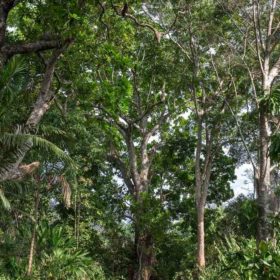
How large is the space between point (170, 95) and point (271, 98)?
900cm

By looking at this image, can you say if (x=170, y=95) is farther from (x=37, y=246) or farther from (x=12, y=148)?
(x=12, y=148)

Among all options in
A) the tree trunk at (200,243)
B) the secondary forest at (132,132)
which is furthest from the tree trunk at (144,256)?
the tree trunk at (200,243)

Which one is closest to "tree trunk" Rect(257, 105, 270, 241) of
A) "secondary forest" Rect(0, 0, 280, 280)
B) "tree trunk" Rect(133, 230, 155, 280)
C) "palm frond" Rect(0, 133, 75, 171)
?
"secondary forest" Rect(0, 0, 280, 280)

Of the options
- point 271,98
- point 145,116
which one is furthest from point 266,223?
point 145,116

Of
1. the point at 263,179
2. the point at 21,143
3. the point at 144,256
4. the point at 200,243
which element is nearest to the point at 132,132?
the point at 144,256

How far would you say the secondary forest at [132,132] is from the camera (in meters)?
11.8

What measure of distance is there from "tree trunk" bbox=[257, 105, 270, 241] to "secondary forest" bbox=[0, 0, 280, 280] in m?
0.03

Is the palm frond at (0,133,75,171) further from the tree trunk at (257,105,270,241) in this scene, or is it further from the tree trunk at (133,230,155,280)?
the tree trunk at (133,230,155,280)

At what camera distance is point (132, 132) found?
21.0 meters

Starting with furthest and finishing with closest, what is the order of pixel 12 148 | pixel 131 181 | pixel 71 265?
pixel 131 181 → pixel 71 265 → pixel 12 148

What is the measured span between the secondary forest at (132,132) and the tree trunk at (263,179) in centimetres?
3

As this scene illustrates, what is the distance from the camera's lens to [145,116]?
20.8 m

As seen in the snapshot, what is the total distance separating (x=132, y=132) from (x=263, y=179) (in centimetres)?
893

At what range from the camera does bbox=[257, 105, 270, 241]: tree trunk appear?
12232mm
